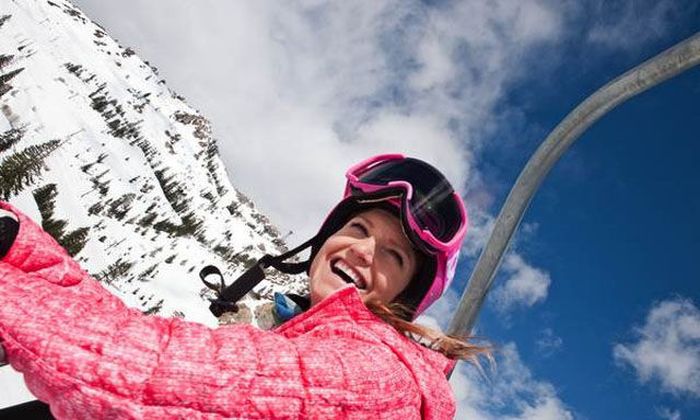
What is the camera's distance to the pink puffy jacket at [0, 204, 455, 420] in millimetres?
966

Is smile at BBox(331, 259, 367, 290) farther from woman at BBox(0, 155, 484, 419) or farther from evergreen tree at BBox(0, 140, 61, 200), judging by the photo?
evergreen tree at BBox(0, 140, 61, 200)

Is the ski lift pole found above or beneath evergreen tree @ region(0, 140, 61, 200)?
beneath

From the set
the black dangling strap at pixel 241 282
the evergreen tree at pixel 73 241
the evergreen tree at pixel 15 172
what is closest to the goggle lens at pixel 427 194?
the black dangling strap at pixel 241 282

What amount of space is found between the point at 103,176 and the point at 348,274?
166 ft

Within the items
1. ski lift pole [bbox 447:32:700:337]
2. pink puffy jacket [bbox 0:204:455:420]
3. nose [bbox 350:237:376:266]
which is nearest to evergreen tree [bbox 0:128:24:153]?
nose [bbox 350:237:376:266]

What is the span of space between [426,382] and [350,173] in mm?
1527

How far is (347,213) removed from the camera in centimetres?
264

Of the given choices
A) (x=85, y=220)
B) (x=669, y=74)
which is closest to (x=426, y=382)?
(x=669, y=74)

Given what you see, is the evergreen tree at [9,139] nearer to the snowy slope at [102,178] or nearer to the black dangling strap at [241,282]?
the snowy slope at [102,178]

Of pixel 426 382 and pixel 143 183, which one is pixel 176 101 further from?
pixel 426 382

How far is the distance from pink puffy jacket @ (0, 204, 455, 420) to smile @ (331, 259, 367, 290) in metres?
0.81

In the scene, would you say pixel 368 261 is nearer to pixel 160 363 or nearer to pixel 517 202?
pixel 517 202

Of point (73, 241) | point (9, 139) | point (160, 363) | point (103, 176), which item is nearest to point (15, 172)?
point (73, 241)

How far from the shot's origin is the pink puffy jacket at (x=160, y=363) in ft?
3.17
